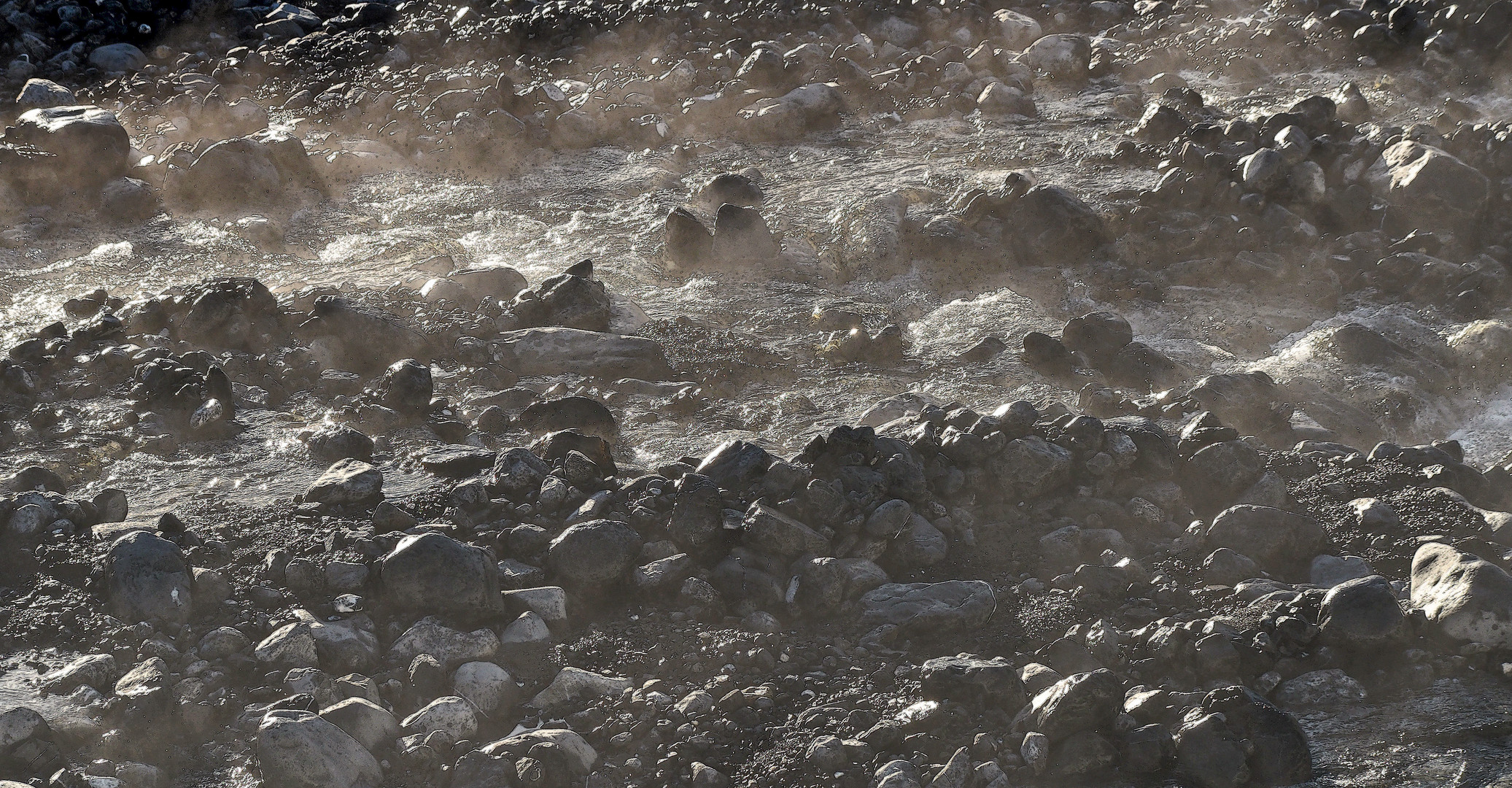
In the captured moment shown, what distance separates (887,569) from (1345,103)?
5566 millimetres

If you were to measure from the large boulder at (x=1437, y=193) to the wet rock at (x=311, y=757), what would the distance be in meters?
5.51

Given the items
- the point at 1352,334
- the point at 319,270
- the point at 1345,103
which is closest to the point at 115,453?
the point at 319,270

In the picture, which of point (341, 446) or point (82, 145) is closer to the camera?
point (341, 446)

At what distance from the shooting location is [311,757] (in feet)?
8.91

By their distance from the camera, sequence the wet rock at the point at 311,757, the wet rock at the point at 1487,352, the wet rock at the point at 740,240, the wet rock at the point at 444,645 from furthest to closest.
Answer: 1. the wet rock at the point at 740,240
2. the wet rock at the point at 1487,352
3. the wet rock at the point at 444,645
4. the wet rock at the point at 311,757

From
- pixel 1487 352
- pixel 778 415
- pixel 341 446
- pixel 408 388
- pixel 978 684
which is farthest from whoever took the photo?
pixel 1487 352

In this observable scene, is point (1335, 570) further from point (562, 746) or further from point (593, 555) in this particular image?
point (562, 746)

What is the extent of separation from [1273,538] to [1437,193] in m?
3.32

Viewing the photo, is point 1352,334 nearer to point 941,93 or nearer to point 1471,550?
point 1471,550

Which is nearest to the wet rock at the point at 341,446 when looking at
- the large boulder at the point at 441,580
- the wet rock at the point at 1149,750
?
the large boulder at the point at 441,580

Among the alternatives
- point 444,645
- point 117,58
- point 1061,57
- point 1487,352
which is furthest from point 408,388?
point 117,58

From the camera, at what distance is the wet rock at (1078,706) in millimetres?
2857

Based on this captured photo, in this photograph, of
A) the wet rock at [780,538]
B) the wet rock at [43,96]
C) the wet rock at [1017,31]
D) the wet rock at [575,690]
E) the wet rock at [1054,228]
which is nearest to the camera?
the wet rock at [575,690]

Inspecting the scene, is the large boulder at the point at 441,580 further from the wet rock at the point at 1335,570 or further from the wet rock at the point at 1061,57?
the wet rock at the point at 1061,57
